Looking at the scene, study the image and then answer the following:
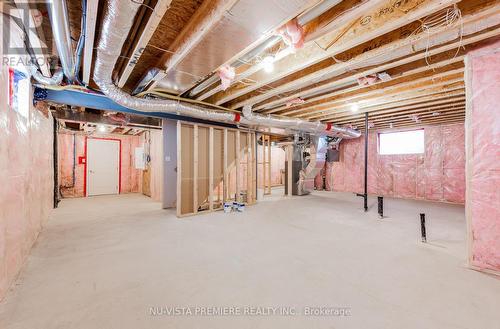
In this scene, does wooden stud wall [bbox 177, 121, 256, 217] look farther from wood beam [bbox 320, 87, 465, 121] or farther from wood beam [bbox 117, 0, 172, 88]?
wood beam [bbox 320, 87, 465, 121]

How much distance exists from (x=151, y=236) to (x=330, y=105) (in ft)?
12.6

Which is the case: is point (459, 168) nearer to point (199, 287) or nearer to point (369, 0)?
point (369, 0)

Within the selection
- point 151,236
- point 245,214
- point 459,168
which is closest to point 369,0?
point 151,236

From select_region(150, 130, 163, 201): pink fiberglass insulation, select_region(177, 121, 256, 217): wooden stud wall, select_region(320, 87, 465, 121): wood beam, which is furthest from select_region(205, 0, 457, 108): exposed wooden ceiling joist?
select_region(150, 130, 163, 201): pink fiberglass insulation

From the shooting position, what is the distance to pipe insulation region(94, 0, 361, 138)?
58.0 inches

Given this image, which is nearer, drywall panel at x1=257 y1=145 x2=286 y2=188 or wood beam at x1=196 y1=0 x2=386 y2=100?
wood beam at x1=196 y1=0 x2=386 y2=100

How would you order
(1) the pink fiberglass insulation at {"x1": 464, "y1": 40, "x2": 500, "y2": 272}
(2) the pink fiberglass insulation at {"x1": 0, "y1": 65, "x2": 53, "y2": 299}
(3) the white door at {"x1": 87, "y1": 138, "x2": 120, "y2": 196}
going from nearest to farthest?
(2) the pink fiberglass insulation at {"x1": 0, "y1": 65, "x2": 53, "y2": 299}, (1) the pink fiberglass insulation at {"x1": 464, "y1": 40, "x2": 500, "y2": 272}, (3) the white door at {"x1": 87, "y1": 138, "x2": 120, "y2": 196}

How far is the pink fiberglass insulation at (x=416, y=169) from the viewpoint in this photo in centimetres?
555

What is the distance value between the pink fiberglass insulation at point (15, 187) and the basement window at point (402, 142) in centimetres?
816

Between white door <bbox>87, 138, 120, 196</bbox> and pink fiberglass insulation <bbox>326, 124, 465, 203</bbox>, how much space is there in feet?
25.8

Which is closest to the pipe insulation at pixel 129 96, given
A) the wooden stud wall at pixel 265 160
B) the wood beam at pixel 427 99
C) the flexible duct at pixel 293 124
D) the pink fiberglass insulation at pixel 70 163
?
the flexible duct at pixel 293 124

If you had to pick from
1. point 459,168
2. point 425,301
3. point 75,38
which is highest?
point 75,38

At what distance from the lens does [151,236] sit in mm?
2895

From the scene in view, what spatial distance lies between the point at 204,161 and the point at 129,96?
6.15 ft
